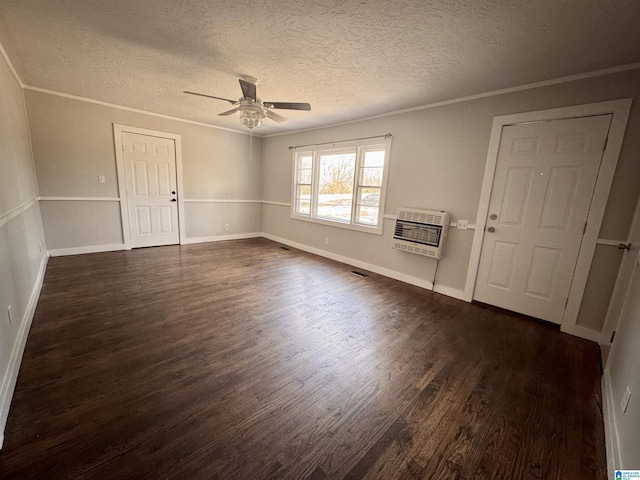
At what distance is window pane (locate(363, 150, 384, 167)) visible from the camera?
414 centimetres

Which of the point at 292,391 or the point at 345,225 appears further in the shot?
the point at 345,225

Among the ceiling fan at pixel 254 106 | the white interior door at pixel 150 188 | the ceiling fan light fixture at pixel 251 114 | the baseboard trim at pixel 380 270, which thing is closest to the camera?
the ceiling fan at pixel 254 106

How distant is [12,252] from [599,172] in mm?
5128

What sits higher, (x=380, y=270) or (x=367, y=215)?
(x=367, y=215)

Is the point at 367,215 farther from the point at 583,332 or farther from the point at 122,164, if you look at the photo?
the point at 122,164

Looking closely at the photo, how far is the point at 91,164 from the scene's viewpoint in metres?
4.32

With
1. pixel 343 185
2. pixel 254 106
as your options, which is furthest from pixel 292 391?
pixel 343 185

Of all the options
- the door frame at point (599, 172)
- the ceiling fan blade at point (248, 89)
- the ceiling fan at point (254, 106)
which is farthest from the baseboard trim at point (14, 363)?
the door frame at point (599, 172)

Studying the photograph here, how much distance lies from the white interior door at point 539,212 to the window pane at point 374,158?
164 cm

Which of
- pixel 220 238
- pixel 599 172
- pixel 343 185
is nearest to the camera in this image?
pixel 599 172

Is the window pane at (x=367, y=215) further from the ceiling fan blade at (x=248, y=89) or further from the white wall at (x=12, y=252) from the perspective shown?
the white wall at (x=12, y=252)

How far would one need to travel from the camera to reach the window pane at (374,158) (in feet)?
13.6

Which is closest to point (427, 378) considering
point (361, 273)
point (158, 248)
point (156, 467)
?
point (156, 467)

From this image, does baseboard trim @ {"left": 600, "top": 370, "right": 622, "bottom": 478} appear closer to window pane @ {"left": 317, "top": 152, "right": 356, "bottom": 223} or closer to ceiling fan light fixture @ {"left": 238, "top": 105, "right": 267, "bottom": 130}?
window pane @ {"left": 317, "top": 152, "right": 356, "bottom": 223}
